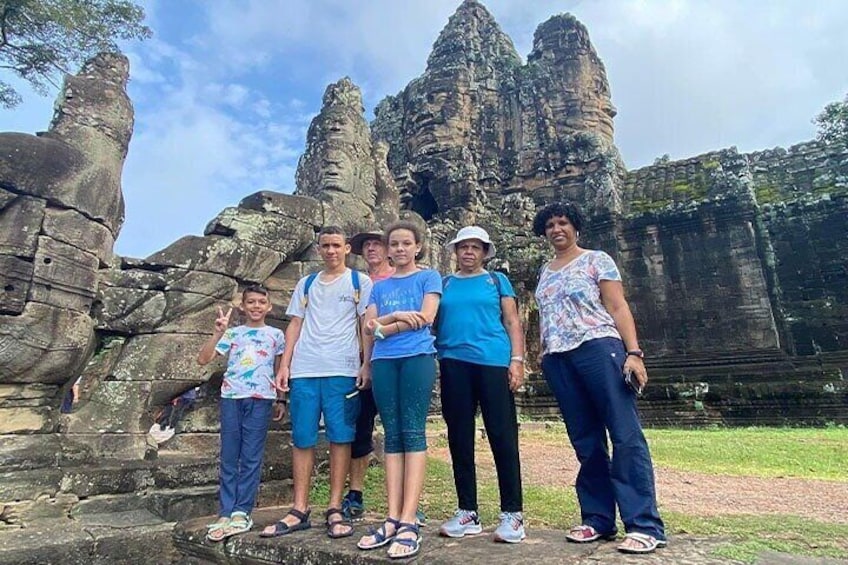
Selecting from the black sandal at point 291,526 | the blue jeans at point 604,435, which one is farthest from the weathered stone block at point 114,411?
the blue jeans at point 604,435

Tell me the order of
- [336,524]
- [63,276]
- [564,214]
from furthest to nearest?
[63,276] → [564,214] → [336,524]

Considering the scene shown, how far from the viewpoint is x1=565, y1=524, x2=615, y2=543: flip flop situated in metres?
2.87

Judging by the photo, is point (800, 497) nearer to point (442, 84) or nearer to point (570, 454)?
point (570, 454)

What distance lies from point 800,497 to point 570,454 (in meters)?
3.27

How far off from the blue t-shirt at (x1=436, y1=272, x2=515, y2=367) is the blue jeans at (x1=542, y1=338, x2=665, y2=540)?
322mm

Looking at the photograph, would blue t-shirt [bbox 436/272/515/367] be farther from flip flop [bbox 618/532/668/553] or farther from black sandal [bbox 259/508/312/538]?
black sandal [bbox 259/508/312/538]

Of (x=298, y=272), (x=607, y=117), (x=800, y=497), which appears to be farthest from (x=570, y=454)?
(x=607, y=117)

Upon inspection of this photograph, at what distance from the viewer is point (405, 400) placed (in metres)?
3.13

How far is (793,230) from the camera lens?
51.6 ft

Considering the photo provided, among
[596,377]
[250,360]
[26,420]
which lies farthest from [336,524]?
[26,420]

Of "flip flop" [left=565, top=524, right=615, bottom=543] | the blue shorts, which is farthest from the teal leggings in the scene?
"flip flop" [left=565, top=524, right=615, bottom=543]

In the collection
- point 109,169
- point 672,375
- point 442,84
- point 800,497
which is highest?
point 442,84

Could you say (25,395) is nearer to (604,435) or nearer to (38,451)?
(38,451)

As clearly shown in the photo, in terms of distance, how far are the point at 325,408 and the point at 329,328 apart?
19.0 inches
